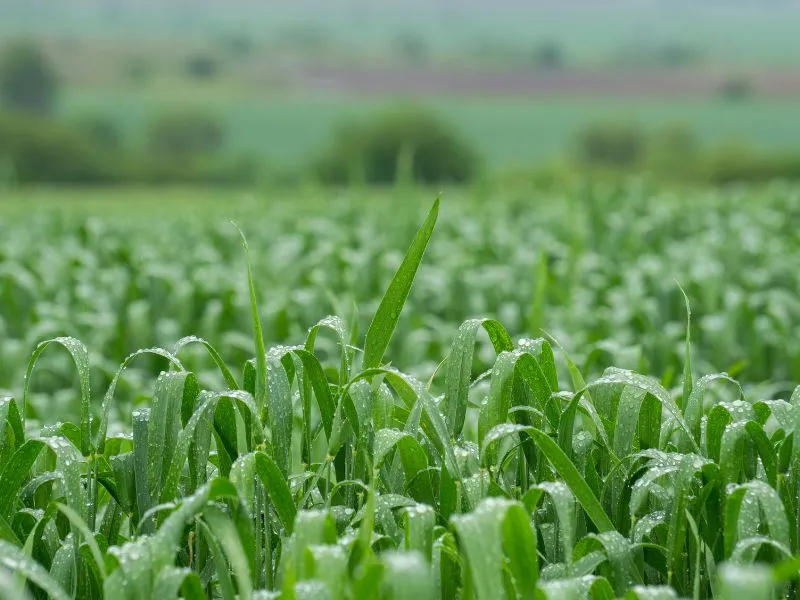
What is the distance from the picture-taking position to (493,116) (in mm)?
59438

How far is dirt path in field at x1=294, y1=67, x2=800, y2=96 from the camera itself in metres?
47.9

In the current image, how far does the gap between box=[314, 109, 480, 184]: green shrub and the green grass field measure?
23.1 ft

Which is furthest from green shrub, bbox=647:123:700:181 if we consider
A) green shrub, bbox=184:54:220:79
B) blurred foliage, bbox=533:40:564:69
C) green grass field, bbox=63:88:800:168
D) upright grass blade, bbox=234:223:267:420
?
green shrub, bbox=184:54:220:79

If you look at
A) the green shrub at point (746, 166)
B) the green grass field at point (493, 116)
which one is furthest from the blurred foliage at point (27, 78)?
the green shrub at point (746, 166)

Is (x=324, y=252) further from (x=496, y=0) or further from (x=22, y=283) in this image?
(x=496, y=0)

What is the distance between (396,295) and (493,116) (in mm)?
58480

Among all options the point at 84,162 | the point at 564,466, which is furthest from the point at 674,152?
the point at 564,466

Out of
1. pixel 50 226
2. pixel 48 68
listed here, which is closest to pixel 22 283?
pixel 50 226

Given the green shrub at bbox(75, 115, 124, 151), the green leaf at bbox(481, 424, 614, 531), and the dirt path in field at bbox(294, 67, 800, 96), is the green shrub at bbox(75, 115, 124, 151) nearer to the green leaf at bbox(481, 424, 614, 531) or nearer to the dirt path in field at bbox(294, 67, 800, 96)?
the dirt path in field at bbox(294, 67, 800, 96)

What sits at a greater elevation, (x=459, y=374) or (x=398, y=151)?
(x=459, y=374)

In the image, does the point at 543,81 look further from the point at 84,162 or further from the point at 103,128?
the point at 103,128

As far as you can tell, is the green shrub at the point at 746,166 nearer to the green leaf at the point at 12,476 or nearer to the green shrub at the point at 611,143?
the green shrub at the point at 611,143

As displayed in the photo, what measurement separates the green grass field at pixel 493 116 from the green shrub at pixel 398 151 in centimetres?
705

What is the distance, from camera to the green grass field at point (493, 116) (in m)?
50.4
